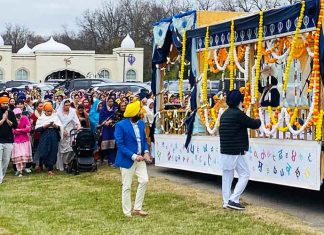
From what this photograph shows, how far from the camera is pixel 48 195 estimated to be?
11.5 m

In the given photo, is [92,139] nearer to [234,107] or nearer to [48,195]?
[48,195]

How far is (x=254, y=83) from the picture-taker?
10.8 metres

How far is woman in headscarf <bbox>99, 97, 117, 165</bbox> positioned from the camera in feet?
48.9

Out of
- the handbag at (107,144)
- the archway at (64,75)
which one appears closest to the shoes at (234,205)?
the handbag at (107,144)

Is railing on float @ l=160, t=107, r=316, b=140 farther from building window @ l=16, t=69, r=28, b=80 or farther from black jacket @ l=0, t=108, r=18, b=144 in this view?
building window @ l=16, t=69, r=28, b=80

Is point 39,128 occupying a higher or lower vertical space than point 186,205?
higher

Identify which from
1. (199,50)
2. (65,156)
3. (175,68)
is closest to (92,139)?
(65,156)

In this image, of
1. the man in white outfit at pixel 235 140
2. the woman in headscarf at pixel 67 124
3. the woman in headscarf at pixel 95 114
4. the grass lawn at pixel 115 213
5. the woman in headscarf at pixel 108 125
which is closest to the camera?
the grass lawn at pixel 115 213

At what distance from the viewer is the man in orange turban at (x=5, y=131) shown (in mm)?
12898

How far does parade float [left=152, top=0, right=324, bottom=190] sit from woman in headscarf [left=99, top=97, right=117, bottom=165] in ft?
4.04

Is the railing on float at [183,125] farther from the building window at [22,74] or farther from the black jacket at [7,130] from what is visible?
the building window at [22,74]

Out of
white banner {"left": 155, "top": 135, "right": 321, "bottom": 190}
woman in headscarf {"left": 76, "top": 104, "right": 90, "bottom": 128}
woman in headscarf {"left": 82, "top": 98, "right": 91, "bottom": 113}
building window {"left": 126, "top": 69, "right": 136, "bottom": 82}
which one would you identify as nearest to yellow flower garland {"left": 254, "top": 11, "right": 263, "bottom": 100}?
white banner {"left": 155, "top": 135, "right": 321, "bottom": 190}

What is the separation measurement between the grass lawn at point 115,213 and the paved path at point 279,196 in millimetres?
350

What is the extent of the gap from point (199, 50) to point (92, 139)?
10.5 feet
